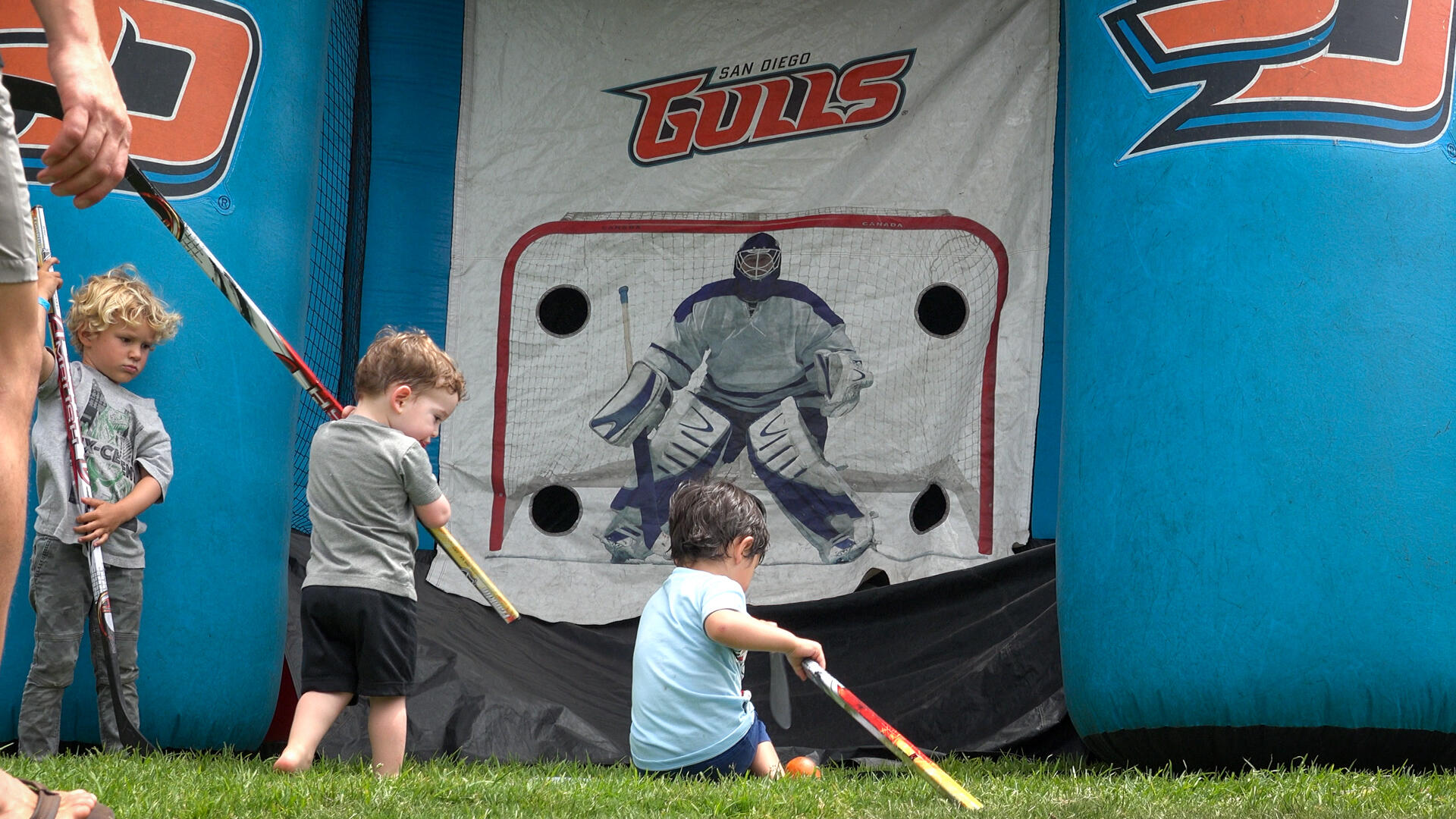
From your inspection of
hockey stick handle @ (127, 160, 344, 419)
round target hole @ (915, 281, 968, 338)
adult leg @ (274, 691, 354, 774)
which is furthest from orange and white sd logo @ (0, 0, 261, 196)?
round target hole @ (915, 281, 968, 338)

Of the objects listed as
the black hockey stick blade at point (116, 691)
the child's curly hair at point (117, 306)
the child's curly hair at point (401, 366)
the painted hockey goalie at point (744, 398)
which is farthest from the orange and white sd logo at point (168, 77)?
the painted hockey goalie at point (744, 398)

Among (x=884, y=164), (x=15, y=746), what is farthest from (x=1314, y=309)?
(x=15, y=746)

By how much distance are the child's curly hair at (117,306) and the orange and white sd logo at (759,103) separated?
1959 millimetres

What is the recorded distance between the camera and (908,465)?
447 centimetres

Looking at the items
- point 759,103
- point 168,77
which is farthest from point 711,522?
point 759,103

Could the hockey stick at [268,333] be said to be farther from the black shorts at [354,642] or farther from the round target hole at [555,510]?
the round target hole at [555,510]

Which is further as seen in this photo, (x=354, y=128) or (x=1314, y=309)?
(x=354, y=128)

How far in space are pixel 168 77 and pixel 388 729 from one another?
5.45 feet

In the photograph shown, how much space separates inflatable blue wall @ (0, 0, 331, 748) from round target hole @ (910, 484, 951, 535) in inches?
76.6

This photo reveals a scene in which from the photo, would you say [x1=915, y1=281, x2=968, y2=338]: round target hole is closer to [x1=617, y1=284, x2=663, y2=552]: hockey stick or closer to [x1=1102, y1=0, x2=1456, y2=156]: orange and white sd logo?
[x1=617, y1=284, x2=663, y2=552]: hockey stick

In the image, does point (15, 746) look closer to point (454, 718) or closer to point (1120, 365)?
point (454, 718)

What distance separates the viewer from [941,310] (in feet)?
15.0

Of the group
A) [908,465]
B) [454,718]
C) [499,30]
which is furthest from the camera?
[499,30]

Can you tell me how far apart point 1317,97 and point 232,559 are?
8.74ft
